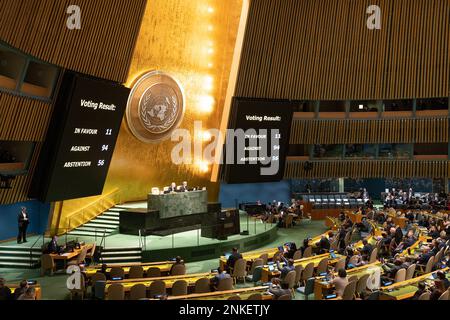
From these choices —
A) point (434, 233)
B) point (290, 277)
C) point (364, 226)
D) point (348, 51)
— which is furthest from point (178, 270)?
point (348, 51)

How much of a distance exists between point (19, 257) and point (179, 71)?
9.93m

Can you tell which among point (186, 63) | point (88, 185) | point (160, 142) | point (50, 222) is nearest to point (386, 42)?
point (186, 63)

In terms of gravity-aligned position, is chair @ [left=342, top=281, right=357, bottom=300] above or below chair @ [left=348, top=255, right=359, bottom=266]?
below

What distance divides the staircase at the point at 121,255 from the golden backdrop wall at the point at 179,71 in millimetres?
3306

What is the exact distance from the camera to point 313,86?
23.4 meters

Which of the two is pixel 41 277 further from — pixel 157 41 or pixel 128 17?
pixel 157 41

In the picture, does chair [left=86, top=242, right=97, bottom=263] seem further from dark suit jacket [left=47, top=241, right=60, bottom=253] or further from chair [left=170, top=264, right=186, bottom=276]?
chair [left=170, top=264, right=186, bottom=276]

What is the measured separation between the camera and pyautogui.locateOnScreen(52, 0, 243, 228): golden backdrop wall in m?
18.7

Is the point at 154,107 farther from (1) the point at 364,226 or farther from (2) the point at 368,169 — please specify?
(2) the point at 368,169

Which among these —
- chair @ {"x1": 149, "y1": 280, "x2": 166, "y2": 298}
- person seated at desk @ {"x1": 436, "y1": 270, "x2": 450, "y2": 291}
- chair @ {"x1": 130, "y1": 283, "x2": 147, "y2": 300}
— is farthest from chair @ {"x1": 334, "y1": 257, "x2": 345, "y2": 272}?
chair @ {"x1": 130, "y1": 283, "x2": 147, "y2": 300}

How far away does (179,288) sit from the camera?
9891mm

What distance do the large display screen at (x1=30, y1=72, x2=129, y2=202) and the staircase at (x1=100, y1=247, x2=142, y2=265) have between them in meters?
2.05

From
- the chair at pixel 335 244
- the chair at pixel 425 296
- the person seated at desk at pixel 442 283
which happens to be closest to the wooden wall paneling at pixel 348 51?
the chair at pixel 335 244

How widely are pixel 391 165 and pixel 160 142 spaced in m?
12.0
